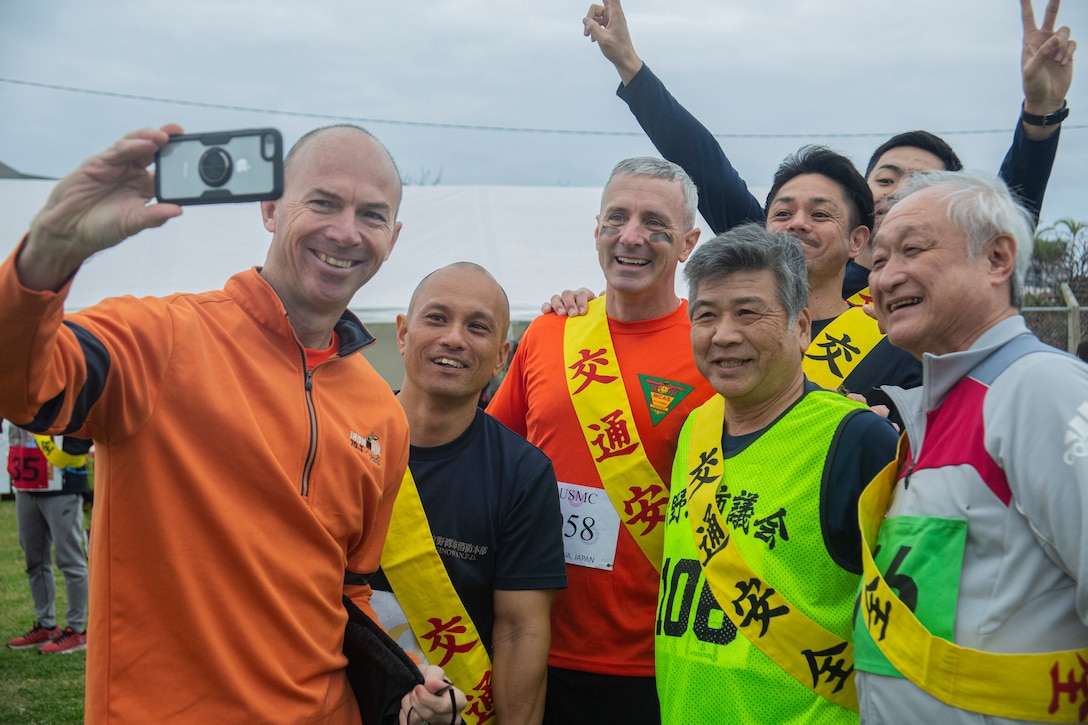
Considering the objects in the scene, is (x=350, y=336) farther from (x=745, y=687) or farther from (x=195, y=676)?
(x=745, y=687)

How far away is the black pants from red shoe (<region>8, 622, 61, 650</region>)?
614 cm

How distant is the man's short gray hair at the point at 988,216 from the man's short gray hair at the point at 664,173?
4.05 feet

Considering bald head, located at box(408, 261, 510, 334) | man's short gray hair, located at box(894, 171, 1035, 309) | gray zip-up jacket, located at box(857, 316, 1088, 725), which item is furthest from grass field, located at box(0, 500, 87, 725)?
man's short gray hair, located at box(894, 171, 1035, 309)

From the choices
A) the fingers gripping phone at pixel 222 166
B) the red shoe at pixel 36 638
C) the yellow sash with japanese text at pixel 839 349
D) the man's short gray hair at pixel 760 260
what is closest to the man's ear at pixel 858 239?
the yellow sash with japanese text at pixel 839 349

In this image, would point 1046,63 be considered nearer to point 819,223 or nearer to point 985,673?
point 819,223

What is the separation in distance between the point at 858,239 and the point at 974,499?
5.23 ft

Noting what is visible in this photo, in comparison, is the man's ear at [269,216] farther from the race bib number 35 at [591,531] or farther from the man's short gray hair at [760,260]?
the race bib number 35 at [591,531]

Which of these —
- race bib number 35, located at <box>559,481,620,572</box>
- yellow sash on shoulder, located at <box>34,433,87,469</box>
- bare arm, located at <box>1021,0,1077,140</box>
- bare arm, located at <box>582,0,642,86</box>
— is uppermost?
bare arm, located at <box>582,0,642,86</box>

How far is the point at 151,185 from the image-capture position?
159 centimetres

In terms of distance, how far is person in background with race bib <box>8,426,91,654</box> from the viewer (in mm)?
7285

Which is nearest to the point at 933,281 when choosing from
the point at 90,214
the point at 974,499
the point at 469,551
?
the point at 974,499

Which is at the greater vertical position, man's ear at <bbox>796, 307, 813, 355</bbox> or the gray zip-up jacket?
man's ear at <bbox>796, 307, 813, 355</bbox>

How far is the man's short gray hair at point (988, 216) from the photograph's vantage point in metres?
2.14

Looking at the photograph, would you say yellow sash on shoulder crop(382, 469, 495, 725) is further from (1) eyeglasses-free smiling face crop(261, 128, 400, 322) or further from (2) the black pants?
(1) eyeglasses-free smiling face crop(261, 128, 400, 322)
